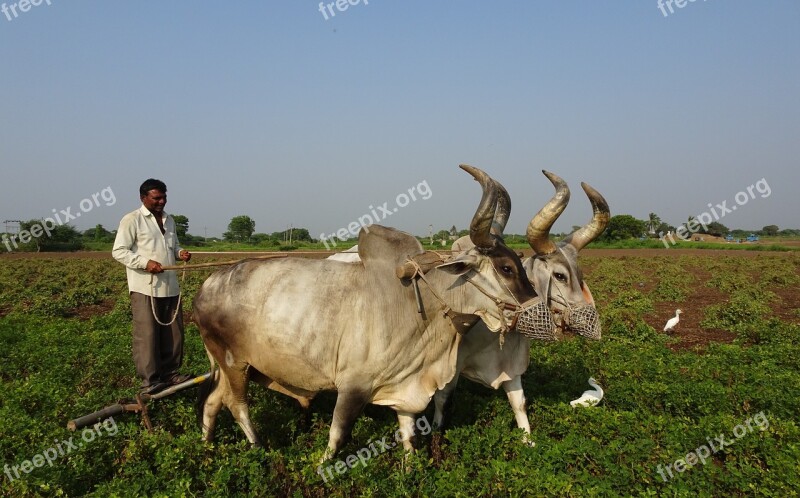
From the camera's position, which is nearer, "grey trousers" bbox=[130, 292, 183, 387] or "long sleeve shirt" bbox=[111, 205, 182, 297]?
"long sleeve shirt" bbox=[111, 205, 182, 297]

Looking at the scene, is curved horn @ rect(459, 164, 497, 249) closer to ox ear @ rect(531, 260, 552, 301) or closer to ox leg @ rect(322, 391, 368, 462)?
ox ear @ rect(531, 260, 552, 301)

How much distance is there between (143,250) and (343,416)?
265 cm

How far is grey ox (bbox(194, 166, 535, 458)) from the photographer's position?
185 inches

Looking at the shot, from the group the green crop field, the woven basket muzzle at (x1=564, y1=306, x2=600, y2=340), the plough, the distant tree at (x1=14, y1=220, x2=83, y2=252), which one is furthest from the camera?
the distant tree at (x1=14, y1=220, x2=83, y2=252)

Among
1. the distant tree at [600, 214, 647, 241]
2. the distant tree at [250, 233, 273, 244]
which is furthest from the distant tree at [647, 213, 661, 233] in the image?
the distant tree at [250, 233, 273, 244]

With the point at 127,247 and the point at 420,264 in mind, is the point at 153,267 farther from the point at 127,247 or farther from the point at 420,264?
the point at 420,264

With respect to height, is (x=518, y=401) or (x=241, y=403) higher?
(x=241, y=403)

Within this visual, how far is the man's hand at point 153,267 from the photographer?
5102 millimetres

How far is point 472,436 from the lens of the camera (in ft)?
17.9

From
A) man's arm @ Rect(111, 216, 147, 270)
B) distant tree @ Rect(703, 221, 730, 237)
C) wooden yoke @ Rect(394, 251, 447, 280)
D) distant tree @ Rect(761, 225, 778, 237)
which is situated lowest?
distant tree @ Rect(761, 225, 778, 237)

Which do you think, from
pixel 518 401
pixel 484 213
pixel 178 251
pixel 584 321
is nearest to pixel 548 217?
pixel 584 321

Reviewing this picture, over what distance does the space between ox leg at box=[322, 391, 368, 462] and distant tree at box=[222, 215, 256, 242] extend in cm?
9345

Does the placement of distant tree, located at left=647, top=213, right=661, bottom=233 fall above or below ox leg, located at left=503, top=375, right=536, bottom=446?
below

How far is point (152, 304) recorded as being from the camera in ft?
17.4
